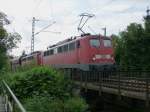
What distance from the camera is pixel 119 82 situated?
20.4m

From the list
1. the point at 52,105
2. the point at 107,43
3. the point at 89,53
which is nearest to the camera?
the point at 52,105

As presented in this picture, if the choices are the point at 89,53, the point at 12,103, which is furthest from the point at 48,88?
the point at 12,103

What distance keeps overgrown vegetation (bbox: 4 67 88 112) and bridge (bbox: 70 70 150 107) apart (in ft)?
4.08

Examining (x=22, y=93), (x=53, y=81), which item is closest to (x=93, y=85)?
(x=53, y=81)

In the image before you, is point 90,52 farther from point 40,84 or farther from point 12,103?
point 12,103

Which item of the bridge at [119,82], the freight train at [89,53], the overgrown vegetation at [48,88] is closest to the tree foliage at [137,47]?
the freight train at [89,53]

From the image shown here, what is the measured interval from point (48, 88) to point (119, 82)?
4.89 metres

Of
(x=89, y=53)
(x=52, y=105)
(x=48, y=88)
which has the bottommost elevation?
(x=52, y=105)

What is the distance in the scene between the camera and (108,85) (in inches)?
878

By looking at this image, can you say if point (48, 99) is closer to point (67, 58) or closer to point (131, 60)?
point (67, 58)

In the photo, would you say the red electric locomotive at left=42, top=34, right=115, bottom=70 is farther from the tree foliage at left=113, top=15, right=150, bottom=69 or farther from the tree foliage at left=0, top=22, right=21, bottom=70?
the tree foliage at left=113, top=15, right=150, bottom=69

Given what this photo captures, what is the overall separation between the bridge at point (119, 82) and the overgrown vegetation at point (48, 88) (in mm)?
1243

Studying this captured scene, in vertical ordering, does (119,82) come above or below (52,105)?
above

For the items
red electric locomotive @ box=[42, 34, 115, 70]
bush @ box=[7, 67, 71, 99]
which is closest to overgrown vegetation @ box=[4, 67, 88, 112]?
bush @ box=[7, 67, 71, 99]
